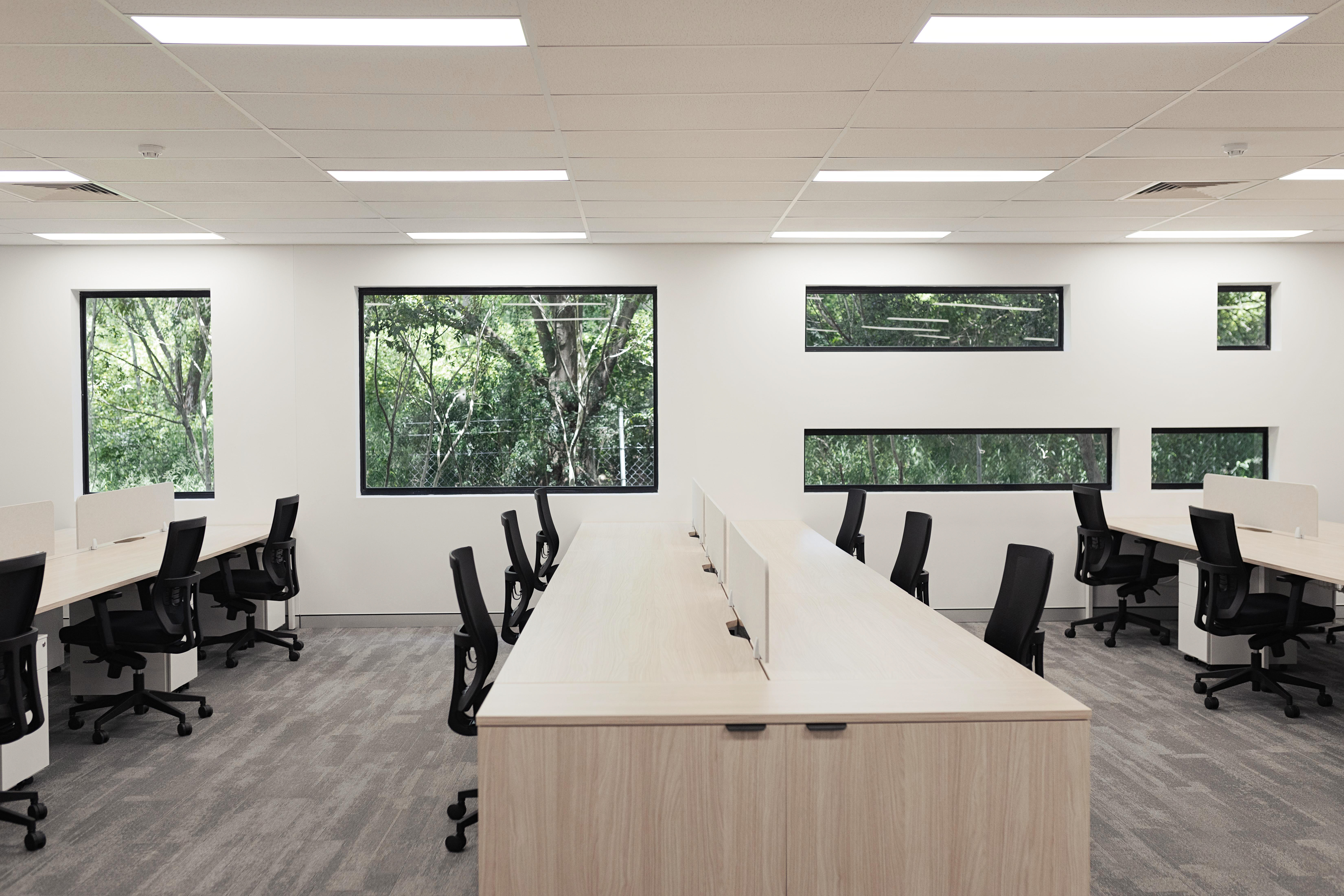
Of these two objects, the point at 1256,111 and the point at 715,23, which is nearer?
the point at 715,23

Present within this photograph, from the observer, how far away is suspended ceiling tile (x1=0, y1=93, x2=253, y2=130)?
9.97 ft

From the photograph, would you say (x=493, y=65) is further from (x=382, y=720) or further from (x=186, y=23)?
(x=382, y=720)

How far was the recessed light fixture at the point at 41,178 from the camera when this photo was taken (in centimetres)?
407

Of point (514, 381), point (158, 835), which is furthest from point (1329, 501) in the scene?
point (158, 835)

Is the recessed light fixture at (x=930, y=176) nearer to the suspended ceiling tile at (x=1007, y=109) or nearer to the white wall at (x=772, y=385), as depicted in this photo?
the suspended ceiling tile at (x=1007, y=109)

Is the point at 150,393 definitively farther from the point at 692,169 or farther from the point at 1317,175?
the point at 1317,175

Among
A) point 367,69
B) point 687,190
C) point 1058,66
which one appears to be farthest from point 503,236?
point 1058,66

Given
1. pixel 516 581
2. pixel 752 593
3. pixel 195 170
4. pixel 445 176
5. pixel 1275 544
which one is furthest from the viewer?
pixel 1275 544

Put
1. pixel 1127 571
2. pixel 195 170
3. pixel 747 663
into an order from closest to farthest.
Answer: pixel 747 663
pixel 195 170
pixel 1127 571

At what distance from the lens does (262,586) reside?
17.0 ft

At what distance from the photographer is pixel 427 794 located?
130 inches

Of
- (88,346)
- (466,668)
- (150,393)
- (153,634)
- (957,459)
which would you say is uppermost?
(88,346)

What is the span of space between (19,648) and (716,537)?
281 centimetres

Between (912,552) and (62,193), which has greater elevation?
(62,193)
